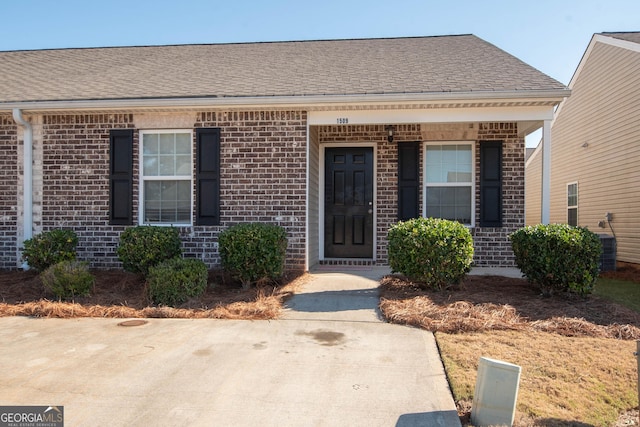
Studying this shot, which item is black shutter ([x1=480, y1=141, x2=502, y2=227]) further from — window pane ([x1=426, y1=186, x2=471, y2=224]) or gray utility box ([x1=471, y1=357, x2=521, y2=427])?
gray utility box ([x1=471, y1=357, x2=521, y2=427])

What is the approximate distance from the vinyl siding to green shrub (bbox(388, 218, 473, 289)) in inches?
260

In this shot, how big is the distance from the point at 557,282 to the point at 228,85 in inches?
231

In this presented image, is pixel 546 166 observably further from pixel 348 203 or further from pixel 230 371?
pixel 230 371

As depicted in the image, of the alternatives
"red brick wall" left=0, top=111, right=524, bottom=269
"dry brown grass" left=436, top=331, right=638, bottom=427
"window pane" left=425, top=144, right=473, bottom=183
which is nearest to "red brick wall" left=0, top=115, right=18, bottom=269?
"red brick wall" left=0, top=111, right=524, bottom=269

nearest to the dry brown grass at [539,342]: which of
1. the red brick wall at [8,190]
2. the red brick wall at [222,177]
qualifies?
the red brick wall at [222,177]

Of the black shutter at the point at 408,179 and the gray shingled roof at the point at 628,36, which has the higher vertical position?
the gray shingled roof at the point at 628,36

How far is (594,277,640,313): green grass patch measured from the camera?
6251 mm

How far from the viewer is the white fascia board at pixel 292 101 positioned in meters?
6.83

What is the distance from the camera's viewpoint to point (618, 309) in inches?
212

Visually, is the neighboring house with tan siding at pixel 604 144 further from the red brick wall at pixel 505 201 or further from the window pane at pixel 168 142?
the window pane at pixel 168 142

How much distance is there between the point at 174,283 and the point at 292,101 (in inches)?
130

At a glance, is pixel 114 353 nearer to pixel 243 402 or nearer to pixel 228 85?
pixel 243 402

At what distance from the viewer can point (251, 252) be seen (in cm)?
630

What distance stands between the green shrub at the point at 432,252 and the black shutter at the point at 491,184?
2.43 metres
